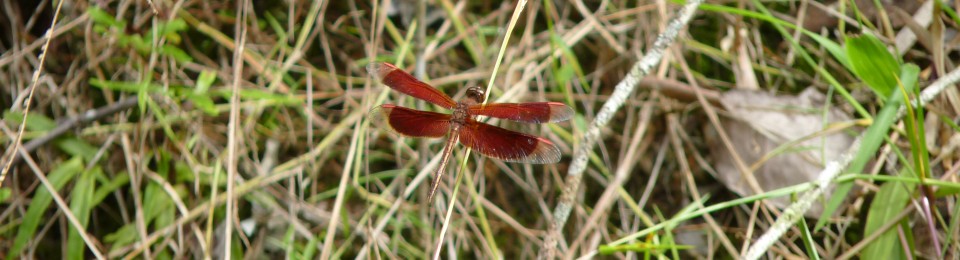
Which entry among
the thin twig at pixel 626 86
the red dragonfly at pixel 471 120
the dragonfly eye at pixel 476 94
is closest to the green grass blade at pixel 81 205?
the red dragonfly at pixel 471 120

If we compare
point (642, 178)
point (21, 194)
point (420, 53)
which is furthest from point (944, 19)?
point (21, 194)

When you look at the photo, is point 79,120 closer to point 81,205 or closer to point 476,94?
point 81,205

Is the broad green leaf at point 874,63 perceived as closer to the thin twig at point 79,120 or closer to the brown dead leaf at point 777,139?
the brown dead leaf at point 777,139

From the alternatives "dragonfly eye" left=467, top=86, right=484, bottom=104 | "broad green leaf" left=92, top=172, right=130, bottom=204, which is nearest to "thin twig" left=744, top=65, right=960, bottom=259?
"dragonfly eye" left=467, top=86, right=484, bottom=104

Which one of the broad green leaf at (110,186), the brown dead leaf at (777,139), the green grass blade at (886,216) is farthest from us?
the broad green leaf at (110,186)

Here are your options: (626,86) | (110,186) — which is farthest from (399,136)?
(110,186)
